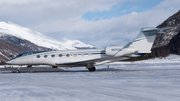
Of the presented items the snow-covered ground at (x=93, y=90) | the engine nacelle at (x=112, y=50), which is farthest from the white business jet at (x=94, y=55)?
the snow-covered ground at (x=93, y=90)

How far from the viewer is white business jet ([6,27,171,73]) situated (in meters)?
19.8

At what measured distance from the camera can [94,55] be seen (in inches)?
834

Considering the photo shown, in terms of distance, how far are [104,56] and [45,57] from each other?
775 centimetres

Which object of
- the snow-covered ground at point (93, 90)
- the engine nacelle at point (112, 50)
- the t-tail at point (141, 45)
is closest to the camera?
the snow-covered ground at point (93, 90)

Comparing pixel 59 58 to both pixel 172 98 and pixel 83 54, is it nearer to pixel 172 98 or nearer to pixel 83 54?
pixel 83 54

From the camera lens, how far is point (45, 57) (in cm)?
2209

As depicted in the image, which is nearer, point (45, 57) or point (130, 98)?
point (130, 98)

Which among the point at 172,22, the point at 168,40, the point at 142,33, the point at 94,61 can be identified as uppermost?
the point at 172,22

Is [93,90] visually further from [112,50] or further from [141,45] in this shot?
[141,45]

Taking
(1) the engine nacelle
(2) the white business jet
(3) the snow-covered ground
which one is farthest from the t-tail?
(3) the snow-covered ground

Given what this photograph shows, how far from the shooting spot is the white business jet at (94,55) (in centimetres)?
1975

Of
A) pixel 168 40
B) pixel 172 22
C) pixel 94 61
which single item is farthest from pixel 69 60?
pixel 172 22

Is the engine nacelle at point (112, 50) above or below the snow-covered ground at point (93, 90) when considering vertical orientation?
above

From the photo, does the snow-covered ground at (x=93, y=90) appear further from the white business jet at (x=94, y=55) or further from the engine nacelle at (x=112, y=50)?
the engine nacelle at (x=112, y=50)
